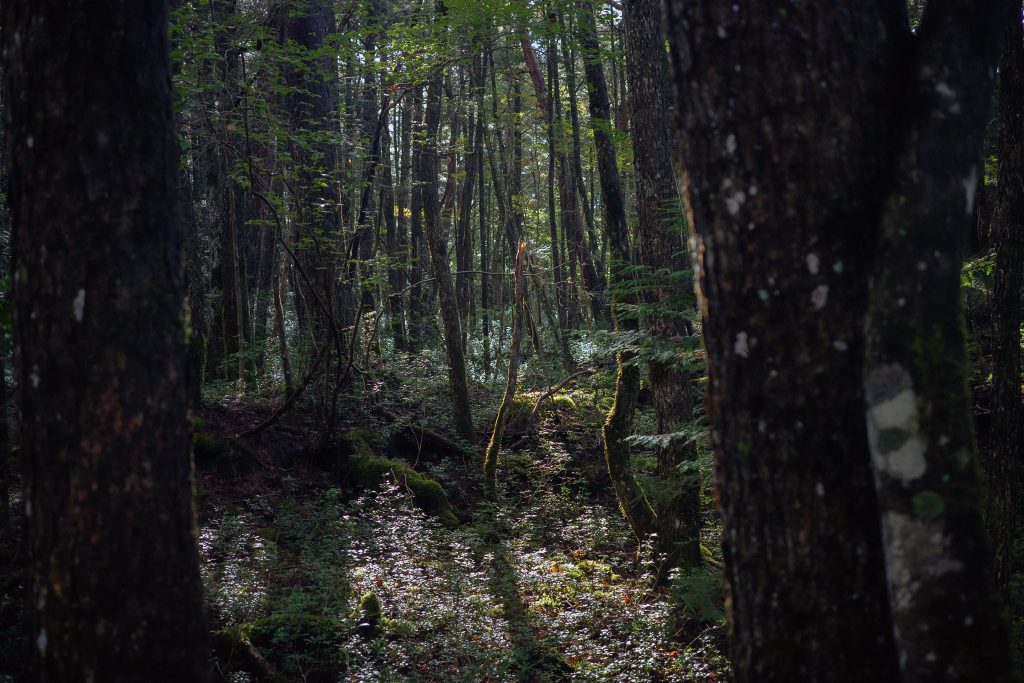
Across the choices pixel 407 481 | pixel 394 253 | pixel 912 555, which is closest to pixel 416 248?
pixel 394 253

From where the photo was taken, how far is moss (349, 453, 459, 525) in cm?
1105

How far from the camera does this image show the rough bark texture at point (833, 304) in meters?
2.05

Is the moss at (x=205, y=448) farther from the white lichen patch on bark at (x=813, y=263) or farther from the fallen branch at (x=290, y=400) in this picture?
the white lichen patch on bark at (x=813, y=263)

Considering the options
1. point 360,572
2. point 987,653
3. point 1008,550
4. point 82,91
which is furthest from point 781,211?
point 360,572

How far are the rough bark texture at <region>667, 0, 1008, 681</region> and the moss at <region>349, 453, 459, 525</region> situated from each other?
29.5 feet

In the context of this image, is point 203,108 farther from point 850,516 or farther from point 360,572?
point 850,516

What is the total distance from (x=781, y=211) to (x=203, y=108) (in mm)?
8951

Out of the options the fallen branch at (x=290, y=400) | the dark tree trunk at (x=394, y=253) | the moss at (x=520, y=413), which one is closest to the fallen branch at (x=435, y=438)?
the moss at (x=520, y=413)

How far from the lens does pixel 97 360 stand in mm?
2584

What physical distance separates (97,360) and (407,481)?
8818mm

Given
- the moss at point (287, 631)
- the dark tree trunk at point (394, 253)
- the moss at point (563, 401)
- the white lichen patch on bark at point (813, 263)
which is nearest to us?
the white lichen patch on bark at point (813, 263)

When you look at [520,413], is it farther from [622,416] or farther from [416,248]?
[416,248]

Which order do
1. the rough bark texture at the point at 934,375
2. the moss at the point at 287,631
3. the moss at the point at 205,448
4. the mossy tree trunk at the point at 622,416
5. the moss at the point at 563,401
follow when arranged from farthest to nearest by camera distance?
the moss at the point at 563,401
the moss at the point at 205,448
the mossy tree trunk at the point at 622,416
the moss at the point at 287,631
the rough bark texture at the point at 934,375

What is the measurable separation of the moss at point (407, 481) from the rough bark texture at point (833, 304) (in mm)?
9005
